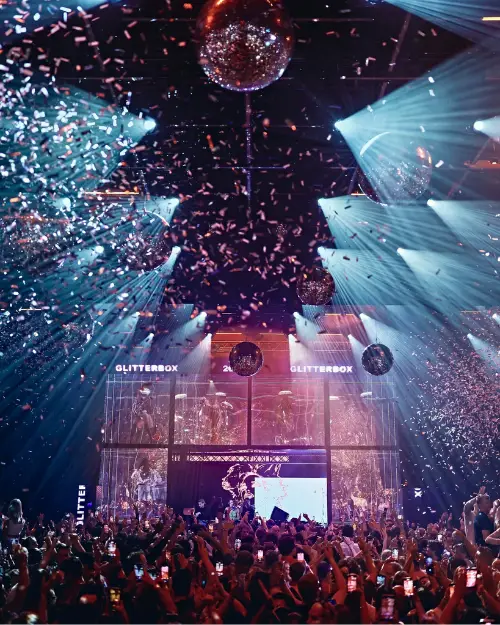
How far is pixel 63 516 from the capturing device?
1536 centimetres

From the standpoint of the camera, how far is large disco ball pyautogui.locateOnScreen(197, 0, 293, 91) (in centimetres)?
370

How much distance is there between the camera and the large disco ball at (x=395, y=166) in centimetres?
600

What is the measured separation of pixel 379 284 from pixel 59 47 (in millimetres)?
7652

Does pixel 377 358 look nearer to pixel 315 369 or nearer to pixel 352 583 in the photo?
pixel 315 369

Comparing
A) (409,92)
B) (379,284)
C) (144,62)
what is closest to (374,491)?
(379,284)

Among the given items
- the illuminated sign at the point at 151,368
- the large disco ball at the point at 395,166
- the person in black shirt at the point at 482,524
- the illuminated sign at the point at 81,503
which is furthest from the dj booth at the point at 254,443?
the large disco ball at the point at 395,166

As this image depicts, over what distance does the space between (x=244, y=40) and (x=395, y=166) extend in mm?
2660

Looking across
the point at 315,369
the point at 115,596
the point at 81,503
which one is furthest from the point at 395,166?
the point at 81,503

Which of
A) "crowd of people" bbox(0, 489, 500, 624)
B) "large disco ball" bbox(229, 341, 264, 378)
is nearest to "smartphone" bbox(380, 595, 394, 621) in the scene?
"crowd of people" bbox(0, 489, 500, 624)

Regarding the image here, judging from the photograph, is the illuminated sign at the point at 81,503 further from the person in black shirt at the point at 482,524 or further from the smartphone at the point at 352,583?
the smartphone at the point at 352,583

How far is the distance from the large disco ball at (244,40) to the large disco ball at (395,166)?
2.21 meters

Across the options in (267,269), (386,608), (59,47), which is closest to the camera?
(386,608)

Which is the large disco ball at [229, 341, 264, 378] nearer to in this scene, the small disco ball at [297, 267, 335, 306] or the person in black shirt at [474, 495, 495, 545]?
the small disco ball at [297, 267, 335, 306]

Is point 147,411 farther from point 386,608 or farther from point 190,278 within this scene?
point 386,608
